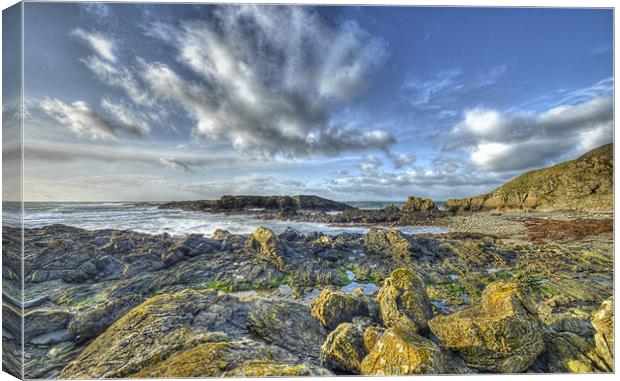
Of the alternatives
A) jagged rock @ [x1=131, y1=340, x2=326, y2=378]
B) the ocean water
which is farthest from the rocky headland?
the ocean water

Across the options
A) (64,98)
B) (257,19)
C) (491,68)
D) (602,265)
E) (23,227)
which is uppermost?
(257,19)

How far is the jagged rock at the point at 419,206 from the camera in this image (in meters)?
4.71

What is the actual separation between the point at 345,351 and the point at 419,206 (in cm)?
324

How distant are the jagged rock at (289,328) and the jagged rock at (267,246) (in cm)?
108

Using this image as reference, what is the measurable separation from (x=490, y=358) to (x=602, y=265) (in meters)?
3.29

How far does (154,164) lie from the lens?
430 centimetres

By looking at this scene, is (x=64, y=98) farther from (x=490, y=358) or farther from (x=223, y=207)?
(x=490, y=358)

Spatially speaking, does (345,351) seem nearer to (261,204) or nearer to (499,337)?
(499,337)

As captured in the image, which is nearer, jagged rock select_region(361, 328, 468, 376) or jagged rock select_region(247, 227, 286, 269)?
jagged rock select_region(361, 328, 468, 376)

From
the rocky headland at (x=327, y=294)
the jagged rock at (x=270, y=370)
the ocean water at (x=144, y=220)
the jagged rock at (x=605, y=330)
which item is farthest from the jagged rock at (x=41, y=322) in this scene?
the jagged rock at (x=605, y=330)

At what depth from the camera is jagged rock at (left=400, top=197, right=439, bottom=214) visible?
15.4 ft

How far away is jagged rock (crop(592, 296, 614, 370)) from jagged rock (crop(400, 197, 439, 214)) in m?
2.71

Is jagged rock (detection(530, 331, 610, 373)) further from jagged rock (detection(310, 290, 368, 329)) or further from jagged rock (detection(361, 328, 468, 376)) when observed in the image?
jagged rock (detection(310, 290, 368, 329))

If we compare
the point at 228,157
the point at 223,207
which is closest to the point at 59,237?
the point at 223,207
